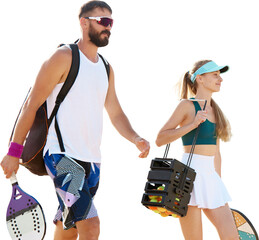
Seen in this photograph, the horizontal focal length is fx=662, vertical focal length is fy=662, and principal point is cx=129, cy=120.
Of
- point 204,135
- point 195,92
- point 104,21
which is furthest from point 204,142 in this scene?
point 104,21

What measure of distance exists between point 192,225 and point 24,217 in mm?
1743

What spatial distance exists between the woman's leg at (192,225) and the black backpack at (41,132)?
1628 mm

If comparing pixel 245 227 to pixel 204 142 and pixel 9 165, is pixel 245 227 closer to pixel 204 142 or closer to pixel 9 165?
pixel 204 142

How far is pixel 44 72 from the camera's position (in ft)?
19.1

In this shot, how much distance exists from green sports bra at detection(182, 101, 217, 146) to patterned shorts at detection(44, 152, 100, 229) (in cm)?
144

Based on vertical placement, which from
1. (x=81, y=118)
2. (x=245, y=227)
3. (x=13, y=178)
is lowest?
(x=245, y=227)

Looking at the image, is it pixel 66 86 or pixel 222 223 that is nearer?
pixel 66 86

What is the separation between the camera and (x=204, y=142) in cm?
686

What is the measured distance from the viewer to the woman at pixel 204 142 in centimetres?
669

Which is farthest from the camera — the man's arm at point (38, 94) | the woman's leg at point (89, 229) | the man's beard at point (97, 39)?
the man's beard at point (97, 39)

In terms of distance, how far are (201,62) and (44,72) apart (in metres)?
2.04

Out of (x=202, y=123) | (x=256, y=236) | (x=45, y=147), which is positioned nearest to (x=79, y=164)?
(x=45, y=147)

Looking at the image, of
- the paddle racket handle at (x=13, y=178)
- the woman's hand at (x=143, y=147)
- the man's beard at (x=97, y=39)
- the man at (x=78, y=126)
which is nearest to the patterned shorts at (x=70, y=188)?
the man at (x=78, y=126)

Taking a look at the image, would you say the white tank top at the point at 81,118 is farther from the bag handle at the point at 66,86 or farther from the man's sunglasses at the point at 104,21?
the man's sunglasses at the point at 104,21
